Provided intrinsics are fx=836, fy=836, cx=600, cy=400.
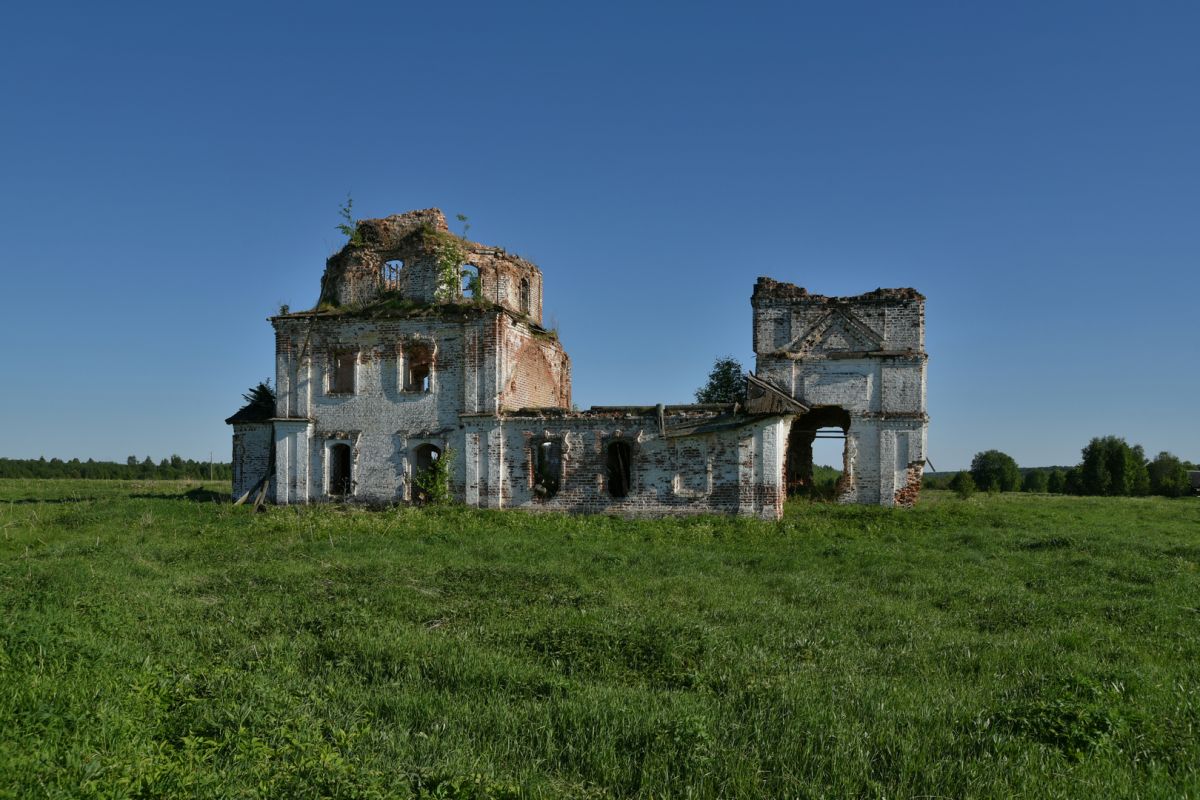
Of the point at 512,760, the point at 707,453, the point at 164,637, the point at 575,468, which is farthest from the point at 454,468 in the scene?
the point at 512,760

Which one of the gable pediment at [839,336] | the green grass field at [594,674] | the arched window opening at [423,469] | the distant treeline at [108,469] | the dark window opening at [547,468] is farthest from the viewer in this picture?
the distant treeline at [108,469]

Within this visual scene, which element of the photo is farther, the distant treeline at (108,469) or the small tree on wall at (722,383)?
the distant treeline at (108,469)

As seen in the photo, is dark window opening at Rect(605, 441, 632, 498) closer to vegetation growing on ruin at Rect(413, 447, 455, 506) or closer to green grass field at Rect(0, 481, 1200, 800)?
vegetation growing on ruin at Rect(413, 447, 455, 506)

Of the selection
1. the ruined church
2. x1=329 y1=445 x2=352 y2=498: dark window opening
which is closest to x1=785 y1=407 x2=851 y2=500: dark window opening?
the ruined church

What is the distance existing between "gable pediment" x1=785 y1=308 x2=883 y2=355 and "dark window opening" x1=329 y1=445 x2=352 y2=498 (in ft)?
45.5

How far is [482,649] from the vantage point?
8.72m

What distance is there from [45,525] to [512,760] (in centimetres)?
1958

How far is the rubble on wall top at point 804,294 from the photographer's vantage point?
992 inches

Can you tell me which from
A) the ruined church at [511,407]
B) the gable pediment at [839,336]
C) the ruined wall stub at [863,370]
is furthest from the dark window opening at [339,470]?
the gable pediment at [839,336]

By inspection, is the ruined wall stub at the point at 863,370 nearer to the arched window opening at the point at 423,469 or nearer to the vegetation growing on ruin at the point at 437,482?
the vegetation growing on ruin at the point at 437,482

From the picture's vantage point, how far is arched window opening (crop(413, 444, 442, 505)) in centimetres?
2312

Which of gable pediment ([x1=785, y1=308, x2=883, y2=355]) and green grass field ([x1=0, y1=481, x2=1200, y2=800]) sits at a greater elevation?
gable pediment ([x1=785, y1=308, x2=883, y2=355])

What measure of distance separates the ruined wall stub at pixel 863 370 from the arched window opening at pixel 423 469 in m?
10.2

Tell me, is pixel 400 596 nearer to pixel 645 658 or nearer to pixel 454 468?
pixel 645 658
